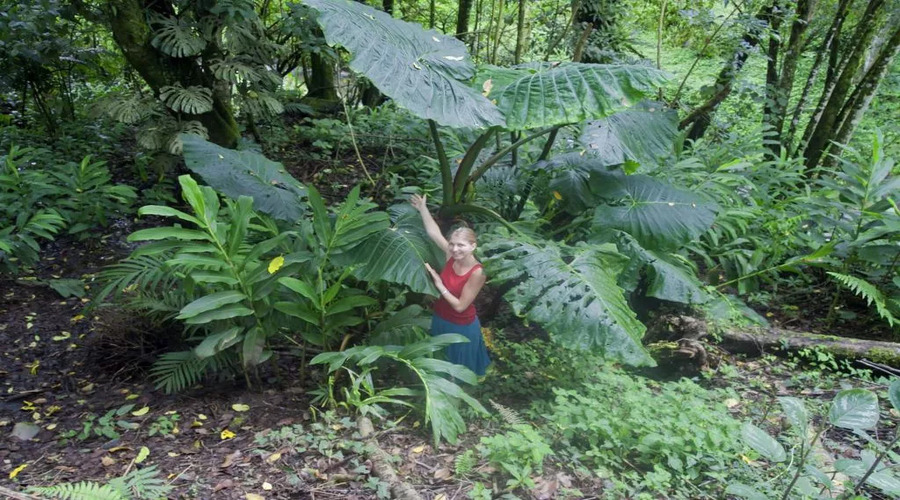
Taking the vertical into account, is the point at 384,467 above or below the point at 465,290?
below

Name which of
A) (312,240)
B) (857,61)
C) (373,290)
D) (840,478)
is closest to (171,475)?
(312,240)

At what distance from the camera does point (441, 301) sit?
2.75 metres

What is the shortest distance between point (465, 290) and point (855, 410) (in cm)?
149

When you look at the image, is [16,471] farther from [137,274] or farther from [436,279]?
[436,279]

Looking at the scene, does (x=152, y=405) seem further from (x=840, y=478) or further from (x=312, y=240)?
(x=840, y=478)

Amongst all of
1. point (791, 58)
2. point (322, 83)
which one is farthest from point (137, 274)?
point (791, 58)

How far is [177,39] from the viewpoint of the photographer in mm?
4051

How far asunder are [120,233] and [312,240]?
2330mm

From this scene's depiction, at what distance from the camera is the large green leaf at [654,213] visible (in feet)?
10.3

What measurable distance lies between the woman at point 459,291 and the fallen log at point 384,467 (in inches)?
23.2

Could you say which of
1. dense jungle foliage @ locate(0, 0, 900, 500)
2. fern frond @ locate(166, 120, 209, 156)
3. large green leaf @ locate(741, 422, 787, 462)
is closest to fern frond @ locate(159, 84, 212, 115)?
dense jungle foliage @ locate(0, 0, 900, 500)

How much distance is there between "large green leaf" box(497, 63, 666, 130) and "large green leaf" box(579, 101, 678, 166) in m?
0.45

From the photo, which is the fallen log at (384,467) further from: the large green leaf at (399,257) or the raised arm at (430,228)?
the raised arm at (430,228)

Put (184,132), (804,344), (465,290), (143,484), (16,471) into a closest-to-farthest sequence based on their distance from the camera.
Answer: (143,484), (16,471), (465,290), (804,344), (184,132)
